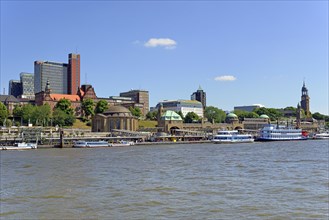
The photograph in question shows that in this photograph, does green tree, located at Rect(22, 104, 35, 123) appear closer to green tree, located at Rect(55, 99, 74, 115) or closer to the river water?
green tree, located at Rect(55, 99, 74, 115)

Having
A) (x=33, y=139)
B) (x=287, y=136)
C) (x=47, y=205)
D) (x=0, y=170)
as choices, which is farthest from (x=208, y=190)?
(x=287, y=136)

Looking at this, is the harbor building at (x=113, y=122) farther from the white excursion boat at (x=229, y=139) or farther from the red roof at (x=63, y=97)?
the red roof at (x=63, y=97)

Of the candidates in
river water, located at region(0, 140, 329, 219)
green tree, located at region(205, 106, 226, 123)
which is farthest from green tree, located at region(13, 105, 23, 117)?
river water, located at region(0, 140, 329, 219)

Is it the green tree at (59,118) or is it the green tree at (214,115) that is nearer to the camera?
the green tree at (59,118)

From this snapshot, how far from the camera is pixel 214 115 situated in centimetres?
18788

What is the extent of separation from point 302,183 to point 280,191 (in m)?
3.75

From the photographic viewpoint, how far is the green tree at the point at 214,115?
606 feet

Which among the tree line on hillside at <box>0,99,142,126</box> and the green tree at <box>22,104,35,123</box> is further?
the green tree at <box>22,104,35,123</box>

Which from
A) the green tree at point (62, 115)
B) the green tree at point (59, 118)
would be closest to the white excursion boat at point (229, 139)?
the green tree at point (59, 118)

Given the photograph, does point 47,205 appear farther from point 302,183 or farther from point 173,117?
point 173,117

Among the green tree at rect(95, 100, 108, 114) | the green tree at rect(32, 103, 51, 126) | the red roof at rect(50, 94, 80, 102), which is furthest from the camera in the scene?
the red roof at rect(50, 94, 80, 102)

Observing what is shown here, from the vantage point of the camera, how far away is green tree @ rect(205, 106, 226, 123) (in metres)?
185

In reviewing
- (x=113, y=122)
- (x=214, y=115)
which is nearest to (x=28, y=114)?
(x=113, y=122)

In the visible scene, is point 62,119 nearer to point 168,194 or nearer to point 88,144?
point 88,144
